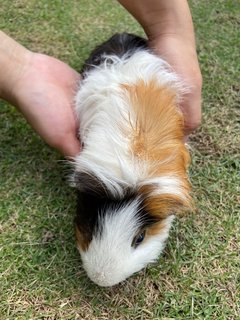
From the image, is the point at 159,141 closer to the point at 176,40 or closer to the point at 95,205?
the point at 95,205

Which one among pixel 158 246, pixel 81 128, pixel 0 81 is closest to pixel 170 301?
pixel 158 246

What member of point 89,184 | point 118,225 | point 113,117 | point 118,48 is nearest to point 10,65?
point 118,48

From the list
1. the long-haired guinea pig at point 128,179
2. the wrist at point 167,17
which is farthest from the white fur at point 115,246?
the wrist at point 167,17

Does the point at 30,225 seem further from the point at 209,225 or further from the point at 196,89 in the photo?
the point at 196,89

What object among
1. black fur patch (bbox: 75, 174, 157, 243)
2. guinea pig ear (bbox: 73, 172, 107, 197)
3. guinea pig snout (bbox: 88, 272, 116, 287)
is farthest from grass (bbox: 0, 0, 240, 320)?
guinea pig ear (bbox: 73, 172, 107, 197)

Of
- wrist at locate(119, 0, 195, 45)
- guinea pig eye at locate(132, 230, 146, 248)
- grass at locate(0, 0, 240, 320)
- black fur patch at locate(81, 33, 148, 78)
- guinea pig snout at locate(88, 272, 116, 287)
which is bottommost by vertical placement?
grass at locate(0, 0, 240, 320)

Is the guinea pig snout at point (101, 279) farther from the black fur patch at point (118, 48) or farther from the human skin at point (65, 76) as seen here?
the black fur patch at point (118, 48)

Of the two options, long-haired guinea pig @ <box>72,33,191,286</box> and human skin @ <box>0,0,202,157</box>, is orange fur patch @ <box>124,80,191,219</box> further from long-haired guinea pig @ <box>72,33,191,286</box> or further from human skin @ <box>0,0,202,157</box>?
human skin @ <box>0,0,202,157</box>
